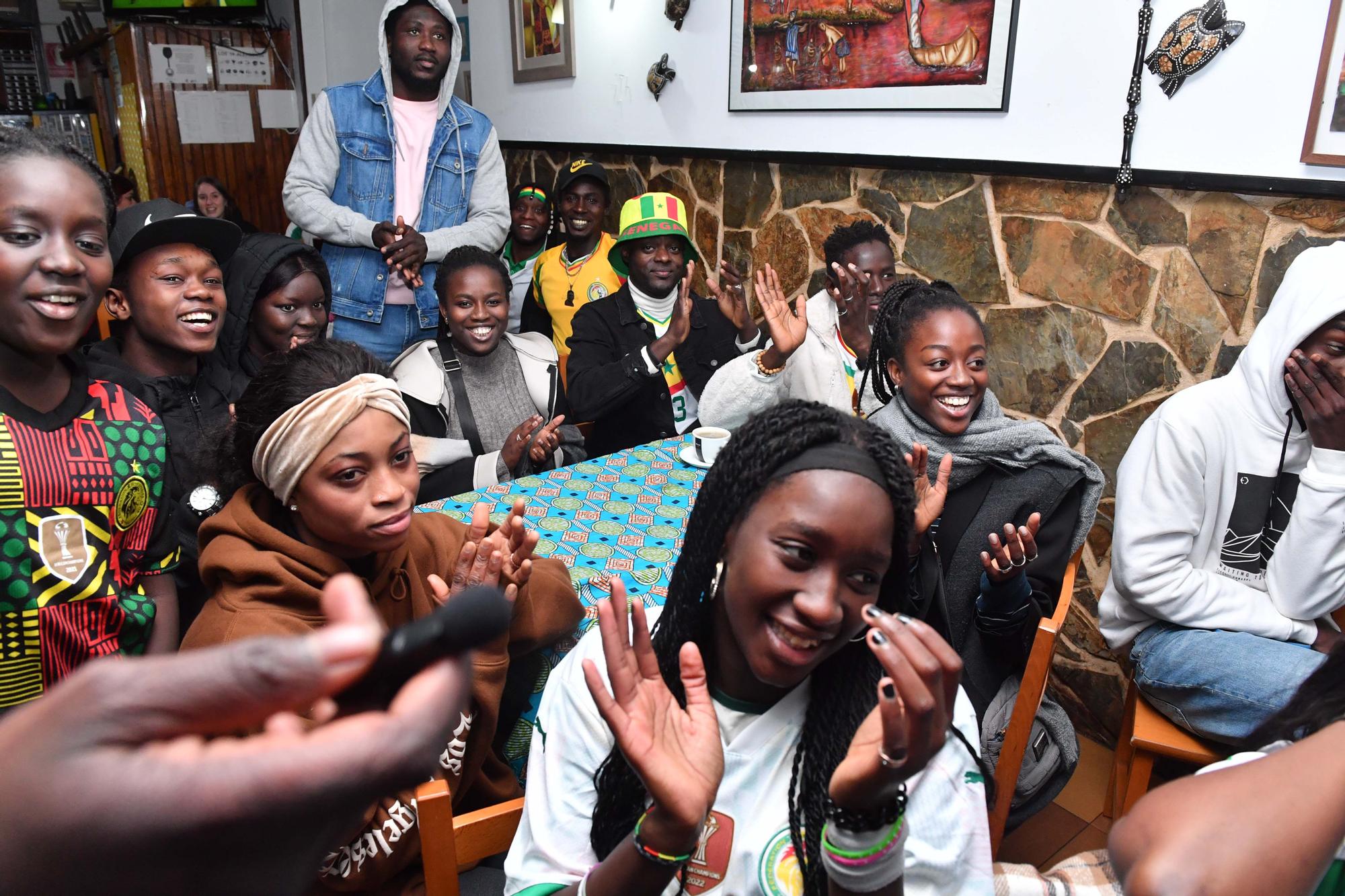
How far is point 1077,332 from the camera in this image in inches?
115

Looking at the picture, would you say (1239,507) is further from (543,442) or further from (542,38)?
(542,38)

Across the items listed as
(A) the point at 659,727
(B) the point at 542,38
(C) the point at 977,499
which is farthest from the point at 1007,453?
(B) the point at 542,38

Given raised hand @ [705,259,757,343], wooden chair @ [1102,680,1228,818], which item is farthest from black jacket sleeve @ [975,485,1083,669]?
raised hand @ [705,259,757,343]

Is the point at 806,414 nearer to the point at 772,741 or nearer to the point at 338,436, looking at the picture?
the point at 772,741

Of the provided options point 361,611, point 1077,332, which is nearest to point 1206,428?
point 1077,332

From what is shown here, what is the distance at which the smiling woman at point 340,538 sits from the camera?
4.42ft

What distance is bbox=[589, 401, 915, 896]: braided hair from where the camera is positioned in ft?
3.58

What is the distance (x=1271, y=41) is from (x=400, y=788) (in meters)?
3.00

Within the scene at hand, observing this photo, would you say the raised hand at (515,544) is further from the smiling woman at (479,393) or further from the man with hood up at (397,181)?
the man with hood up at (397,181)

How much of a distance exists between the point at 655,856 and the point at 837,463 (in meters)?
0.53

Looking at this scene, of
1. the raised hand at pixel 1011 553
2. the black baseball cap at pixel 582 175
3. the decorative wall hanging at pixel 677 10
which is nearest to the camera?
the raised hand at pixel 1011 553

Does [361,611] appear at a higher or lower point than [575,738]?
higher

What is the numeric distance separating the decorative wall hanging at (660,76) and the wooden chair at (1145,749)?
3611 mm

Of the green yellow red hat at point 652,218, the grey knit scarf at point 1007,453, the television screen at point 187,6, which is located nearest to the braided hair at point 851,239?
the green yellow red hat at point 652,218
